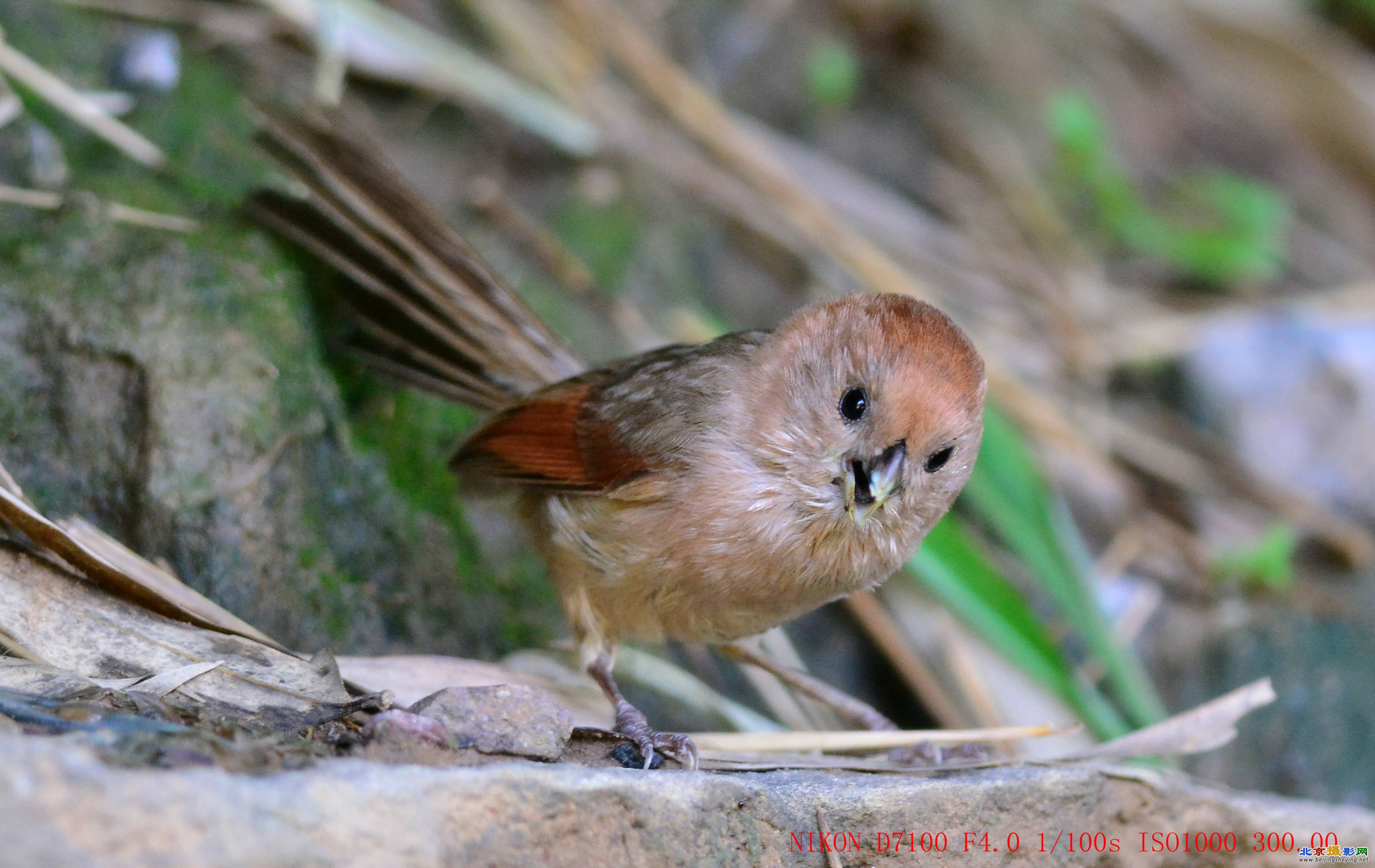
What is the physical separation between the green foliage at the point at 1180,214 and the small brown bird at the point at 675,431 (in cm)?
381

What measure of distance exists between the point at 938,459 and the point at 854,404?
29 centimetres

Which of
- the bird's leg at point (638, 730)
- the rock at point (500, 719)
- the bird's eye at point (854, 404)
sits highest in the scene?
the bird's eye at point (854, 404)

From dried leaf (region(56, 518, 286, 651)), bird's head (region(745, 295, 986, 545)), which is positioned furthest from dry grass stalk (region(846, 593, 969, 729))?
dried leaf (region(56, 518, 286, 651))

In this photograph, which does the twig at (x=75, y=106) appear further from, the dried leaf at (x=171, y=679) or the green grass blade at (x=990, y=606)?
the green grass blade at (x=990, y=606)

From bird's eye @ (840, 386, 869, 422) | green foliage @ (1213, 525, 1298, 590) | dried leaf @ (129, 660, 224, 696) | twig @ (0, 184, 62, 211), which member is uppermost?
green foliage @ (1213, 525, 1298, 590)

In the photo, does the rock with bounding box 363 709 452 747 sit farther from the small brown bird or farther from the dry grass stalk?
the dry grass stalk

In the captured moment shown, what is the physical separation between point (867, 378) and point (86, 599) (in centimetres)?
189

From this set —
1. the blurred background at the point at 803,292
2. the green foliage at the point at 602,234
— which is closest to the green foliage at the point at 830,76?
the blurred background at the point at 803,292

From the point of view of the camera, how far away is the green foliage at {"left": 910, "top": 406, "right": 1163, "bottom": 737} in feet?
14.0

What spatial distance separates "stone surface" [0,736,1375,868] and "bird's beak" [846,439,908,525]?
2.19 feet

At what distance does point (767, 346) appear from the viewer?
3396mm

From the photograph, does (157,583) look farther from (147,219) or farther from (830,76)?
(830,76)

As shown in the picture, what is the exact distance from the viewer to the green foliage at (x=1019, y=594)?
14.0 ft

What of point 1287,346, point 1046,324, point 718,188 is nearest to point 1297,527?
point 1287,346
